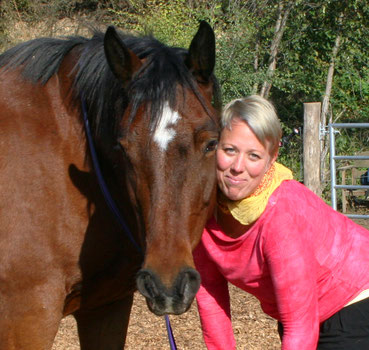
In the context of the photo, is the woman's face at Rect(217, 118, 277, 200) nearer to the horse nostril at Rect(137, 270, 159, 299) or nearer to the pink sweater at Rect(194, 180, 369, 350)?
the pink sweater at Rect(194, 180, 369, 350)

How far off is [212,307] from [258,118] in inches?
32.3

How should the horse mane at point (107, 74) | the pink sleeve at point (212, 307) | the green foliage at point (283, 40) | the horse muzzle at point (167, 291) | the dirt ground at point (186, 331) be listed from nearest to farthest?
1. the horse muzzle at point (167, 291)
2. the horse mane at point (107, 74)
3. the pink sleeve at point (212, 307)
4. the dirt ground at point (186, 331)
5. the green foliage at point (283, 40)

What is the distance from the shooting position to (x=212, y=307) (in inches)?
93.5

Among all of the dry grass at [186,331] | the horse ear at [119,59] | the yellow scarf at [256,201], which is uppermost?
the horse ear at [119,59]

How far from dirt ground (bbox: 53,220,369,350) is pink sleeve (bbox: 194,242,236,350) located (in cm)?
183

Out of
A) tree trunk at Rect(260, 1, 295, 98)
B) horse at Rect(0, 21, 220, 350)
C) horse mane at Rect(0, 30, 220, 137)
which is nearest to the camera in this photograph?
horse at Rect(0, 21, 220, 350)

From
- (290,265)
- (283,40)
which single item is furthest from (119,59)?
(283,40)

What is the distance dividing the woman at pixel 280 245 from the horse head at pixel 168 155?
4.4 inches

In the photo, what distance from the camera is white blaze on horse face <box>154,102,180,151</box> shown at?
75.0 inches

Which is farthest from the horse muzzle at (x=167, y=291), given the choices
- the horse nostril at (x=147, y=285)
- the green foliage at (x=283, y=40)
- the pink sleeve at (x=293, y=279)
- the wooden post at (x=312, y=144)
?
the green foliage at (x=283, y=40)

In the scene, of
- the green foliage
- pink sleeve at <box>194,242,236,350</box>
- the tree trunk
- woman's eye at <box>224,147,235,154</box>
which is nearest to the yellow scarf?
woman's eye at <box>224,147,235,154</box>

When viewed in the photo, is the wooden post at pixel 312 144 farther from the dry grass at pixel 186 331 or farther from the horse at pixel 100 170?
the horse at pixel 100 170

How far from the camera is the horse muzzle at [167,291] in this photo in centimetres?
174

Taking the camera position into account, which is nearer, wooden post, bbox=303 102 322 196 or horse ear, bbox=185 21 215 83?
horse ear, bbox=185 21 215 83
